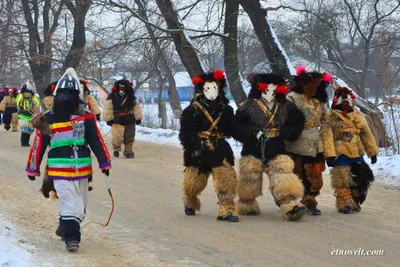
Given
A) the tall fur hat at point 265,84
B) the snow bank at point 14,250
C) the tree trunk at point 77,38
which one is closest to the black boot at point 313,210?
the tall fur hat at point 265,84

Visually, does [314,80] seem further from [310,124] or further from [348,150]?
[348,150]

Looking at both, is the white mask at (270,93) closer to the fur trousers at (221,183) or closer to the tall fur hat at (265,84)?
the tall fur hat at (265,84)

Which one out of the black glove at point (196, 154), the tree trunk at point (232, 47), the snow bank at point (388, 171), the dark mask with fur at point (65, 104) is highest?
the tree trunk at point (232, 47)

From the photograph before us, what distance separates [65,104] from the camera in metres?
7.26

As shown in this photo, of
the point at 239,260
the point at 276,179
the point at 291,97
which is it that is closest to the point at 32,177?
the point at 239,260

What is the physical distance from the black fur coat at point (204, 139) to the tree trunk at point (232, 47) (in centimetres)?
971

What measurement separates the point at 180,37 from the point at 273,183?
1062 cm

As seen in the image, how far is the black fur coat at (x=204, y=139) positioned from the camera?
8.84m

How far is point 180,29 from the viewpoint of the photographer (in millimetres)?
18156

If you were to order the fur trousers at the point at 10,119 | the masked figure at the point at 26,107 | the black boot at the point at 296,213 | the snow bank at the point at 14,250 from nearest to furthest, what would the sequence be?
the snow bank at the point at 14,250 → the black boot at the point at 296,213 → the masked figure at the point at 26,107 → the fur trousers at the point at 10,119

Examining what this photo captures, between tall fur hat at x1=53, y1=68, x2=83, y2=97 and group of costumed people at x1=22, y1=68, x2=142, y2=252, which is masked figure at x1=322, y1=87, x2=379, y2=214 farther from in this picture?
tall fur hat at x1=53, y1=68, x2=83, y2=97

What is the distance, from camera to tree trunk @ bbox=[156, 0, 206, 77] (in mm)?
18403

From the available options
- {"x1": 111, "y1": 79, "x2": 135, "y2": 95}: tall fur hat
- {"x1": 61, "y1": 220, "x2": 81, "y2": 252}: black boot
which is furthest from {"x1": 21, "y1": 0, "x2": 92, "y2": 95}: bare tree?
{"x1": 61, "y1": 220, "x2": 81, "y2": 252}: black boot

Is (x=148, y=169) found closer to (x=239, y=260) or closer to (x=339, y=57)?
(x=239, y=260)
